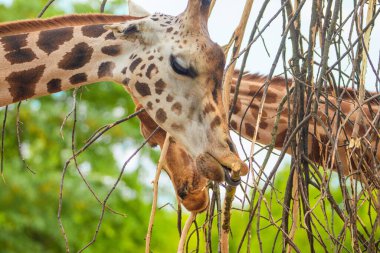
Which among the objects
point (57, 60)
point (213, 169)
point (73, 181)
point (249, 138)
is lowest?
point (73, 181)

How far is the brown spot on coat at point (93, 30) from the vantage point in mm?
3604

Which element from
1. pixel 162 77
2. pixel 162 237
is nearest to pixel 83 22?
pixel 162 77

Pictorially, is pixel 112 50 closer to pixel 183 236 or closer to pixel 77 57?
pixel 77 57

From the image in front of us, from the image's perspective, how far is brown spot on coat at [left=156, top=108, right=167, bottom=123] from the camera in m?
3.41

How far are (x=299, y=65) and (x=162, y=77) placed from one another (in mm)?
508

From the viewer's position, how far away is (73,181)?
52.7ft

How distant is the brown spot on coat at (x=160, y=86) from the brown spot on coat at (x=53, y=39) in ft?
1.32

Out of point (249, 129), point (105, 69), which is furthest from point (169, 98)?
point (249, 129)

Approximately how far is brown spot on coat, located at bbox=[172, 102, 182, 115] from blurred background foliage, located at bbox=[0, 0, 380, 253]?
453 inches

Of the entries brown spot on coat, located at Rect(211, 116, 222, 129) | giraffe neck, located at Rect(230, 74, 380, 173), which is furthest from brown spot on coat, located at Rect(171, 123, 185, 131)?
giraffe neck, located at Rect(230, 74, 380, 173)

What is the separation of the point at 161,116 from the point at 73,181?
42.0 ft

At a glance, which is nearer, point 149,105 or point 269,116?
point 149,105

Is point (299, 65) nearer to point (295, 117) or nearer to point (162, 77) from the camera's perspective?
point (295, 117)

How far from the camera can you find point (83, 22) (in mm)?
3715
